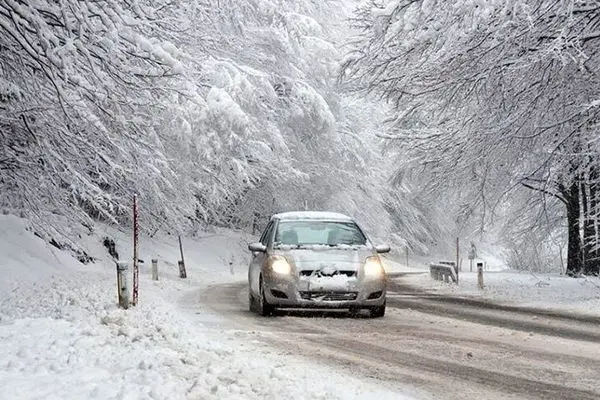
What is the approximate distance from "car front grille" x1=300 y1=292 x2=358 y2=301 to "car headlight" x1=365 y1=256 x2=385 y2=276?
426 millimetres

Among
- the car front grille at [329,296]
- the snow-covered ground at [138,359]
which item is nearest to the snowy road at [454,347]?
the car front grille at [329,296]

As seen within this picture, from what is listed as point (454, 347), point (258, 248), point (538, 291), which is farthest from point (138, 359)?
point (538, 291)

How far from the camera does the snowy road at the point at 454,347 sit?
6.51 m

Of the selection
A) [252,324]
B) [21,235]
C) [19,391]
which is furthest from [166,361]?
[21,235]

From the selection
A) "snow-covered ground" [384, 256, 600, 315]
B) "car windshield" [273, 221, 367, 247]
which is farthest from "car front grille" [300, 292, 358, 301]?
"snow-covered ground" [384, 256, 600, 315]

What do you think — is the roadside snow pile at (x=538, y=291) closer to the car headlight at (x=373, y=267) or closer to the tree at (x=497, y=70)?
the tree at (x=497, y=70)

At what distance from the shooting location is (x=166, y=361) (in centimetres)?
670

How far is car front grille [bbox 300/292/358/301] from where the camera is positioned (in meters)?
11.6

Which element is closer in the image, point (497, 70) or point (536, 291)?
point (497, 70)

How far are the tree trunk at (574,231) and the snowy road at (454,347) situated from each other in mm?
7881

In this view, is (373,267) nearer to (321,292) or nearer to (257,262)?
(321,292)

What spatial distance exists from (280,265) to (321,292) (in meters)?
0.75

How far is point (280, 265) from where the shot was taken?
11.8m

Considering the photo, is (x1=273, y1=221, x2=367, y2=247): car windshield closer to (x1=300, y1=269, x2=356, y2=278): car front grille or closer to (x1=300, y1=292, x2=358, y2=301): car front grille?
(x1=300, y1=269, x2=356, y2=278): car front grille
